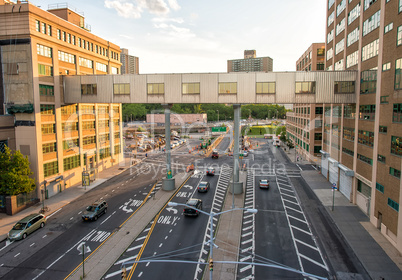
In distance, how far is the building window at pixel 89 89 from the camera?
137 ft

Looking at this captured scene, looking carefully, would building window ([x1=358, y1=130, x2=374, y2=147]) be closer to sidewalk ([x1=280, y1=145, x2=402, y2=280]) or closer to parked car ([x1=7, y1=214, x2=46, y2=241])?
sidewalk ([x1=280, y1=145, x2=402, y2=280])

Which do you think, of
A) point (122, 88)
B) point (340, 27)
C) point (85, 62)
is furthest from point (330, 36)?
point (85, 62)

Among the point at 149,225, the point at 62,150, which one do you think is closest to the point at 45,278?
the point at 149,225

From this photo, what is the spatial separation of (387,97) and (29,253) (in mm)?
37397

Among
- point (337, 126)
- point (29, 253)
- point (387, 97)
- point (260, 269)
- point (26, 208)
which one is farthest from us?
point (337, 126)

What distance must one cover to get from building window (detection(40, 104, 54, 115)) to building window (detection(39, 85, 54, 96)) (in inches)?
68.2

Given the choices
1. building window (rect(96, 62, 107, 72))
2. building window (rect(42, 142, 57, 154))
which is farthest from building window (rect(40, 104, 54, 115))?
building window (rect(96, 62, 107, 72))

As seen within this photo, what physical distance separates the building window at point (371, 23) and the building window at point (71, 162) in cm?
4659

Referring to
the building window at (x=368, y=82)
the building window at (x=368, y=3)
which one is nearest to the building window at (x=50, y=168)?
the building window at (x=368, y=82)

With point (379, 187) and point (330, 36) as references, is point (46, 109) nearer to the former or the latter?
point (379, 187)

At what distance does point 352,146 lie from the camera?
38.0m

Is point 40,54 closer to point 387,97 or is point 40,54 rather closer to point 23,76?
point 23,76

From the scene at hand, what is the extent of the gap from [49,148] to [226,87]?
2744cm

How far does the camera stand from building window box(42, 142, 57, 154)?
3934cm
